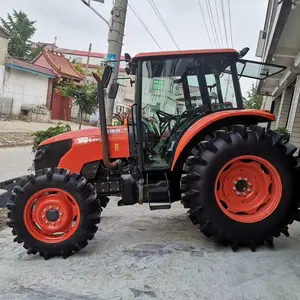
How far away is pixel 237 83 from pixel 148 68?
3.38 ft

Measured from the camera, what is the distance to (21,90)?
88.8 ft

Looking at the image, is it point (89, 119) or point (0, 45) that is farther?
point (89, 119)

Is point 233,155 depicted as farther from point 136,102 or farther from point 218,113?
point 136,102

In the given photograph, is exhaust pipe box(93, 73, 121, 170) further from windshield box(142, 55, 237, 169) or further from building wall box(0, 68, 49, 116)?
building wall box(0, 68, 49, 116)

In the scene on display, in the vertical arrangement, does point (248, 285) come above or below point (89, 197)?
below

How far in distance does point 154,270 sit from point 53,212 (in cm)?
120

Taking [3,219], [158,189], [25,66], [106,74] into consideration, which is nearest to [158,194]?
[158,189]

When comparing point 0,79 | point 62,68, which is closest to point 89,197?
point 0,79

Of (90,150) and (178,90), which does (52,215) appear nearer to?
(90,150)

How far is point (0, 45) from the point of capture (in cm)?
2486

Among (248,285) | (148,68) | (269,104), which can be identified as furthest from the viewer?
(269,104)

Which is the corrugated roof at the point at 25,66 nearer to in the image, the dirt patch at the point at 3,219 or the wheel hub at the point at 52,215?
the dirt patch at the point at 3,219

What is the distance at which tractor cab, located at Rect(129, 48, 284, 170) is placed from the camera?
411cm

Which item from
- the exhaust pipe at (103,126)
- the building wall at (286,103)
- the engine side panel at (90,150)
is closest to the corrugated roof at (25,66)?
the building wall at (286,103)
